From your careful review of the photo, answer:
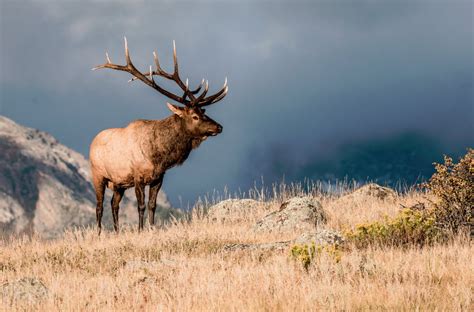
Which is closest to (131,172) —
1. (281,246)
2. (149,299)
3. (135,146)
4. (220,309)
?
(135,146)

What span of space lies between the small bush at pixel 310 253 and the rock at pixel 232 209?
25.2 feet

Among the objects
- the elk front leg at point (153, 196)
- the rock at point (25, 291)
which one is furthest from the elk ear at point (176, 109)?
the rock at point (25, 291)

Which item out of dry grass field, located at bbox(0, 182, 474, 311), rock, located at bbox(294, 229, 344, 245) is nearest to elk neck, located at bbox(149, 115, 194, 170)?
dry grass field, located at bbox(0, 182, 474, 311)

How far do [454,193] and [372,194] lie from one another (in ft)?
20.2

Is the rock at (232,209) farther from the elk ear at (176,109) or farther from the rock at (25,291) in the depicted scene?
the rock at (25,291)

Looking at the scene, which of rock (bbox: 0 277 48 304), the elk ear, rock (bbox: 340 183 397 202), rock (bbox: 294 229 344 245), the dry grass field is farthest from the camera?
rock (bbox: 340 183 397 202)

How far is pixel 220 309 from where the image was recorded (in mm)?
6266

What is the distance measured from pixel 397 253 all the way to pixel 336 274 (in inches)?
73.3

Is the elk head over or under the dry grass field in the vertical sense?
over

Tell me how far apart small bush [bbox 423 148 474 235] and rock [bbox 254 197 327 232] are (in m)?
2.73

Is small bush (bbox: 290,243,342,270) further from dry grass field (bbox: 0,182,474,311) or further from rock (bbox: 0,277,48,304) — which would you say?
rock (bbox: 0,277,48,304)

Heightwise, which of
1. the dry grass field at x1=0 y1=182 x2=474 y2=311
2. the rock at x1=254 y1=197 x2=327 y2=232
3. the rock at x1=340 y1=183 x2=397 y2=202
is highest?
the rock at x1=340 y1=183 x2=397 y2=202

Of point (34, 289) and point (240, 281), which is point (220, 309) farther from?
point (34, 289)

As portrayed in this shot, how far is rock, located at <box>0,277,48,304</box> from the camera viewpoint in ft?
24.3
